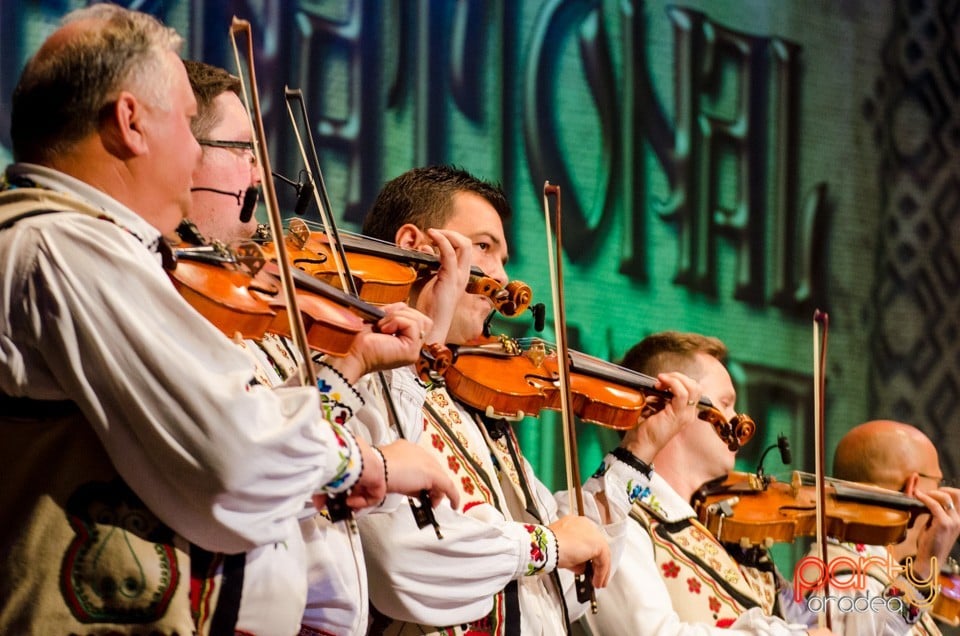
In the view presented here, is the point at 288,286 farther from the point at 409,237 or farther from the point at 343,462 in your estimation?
the point at 409,237

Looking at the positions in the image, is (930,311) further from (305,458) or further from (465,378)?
(305,458)

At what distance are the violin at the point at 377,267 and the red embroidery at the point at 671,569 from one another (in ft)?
2.53

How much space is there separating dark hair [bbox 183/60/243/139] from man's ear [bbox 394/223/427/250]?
543mm

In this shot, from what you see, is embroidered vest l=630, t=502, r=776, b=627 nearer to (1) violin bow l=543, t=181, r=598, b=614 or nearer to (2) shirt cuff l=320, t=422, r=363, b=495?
(1) violin bow l=543, t=181, r=598, b=614

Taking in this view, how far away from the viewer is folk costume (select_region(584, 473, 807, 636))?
3.06 metres

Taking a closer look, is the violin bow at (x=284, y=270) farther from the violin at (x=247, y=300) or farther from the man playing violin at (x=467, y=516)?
the man playing violin at (x=467, y=516)

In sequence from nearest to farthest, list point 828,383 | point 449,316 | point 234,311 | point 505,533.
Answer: point 234,311 < point 505,533 < point 449,316 < point 828,383

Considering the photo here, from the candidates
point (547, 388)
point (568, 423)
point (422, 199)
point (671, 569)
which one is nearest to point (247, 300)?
point (568, 423)

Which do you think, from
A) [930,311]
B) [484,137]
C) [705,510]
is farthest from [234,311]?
[930,311]

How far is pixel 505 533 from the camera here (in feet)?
8.24

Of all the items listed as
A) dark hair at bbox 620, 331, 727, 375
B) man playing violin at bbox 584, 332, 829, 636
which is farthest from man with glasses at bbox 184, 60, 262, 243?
dark hair at bbox 620, 331, 727, 375

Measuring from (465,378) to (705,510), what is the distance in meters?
1.05

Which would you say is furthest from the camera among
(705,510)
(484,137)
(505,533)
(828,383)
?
(828,383)

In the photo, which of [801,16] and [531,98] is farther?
[801,16]
